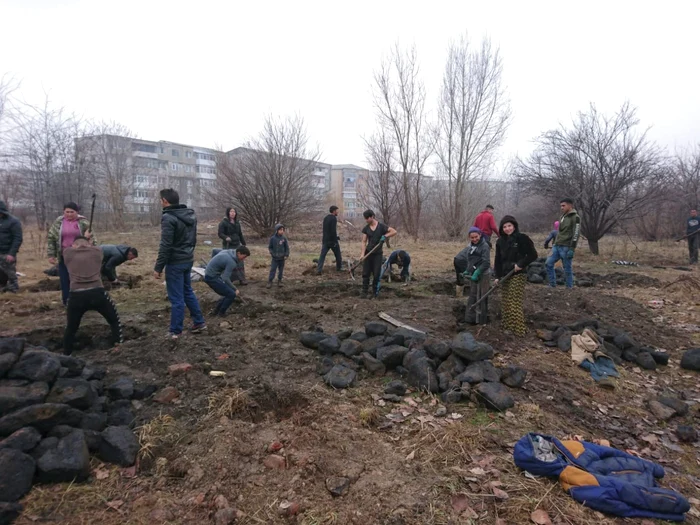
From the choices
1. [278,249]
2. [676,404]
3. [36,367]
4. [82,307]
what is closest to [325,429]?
[36,367]

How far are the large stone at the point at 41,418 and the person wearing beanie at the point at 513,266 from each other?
16.3ft

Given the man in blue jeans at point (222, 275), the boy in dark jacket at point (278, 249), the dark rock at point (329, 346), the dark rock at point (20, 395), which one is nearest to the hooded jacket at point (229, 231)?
the boy in dark jacket at point (278, 249)

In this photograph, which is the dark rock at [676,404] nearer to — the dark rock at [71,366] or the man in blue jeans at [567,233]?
the man in blue jeans at [567,233]

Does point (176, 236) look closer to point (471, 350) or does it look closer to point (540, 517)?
point (471, 350)

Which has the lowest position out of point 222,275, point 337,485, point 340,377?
point 337,485

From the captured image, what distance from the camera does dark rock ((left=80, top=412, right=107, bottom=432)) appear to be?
2934mm

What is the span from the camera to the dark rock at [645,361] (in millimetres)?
4664

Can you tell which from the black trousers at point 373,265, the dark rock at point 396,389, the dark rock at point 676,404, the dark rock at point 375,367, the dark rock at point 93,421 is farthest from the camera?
the black trousers at point 373,265

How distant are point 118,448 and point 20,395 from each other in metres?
0.85

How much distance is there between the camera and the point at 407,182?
1997 cm

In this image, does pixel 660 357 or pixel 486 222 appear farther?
pixel 486 222

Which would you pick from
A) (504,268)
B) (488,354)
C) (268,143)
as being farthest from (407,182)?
(488,354)

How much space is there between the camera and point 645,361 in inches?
185

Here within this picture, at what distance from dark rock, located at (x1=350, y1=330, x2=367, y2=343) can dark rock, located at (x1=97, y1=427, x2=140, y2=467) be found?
8.80ft
